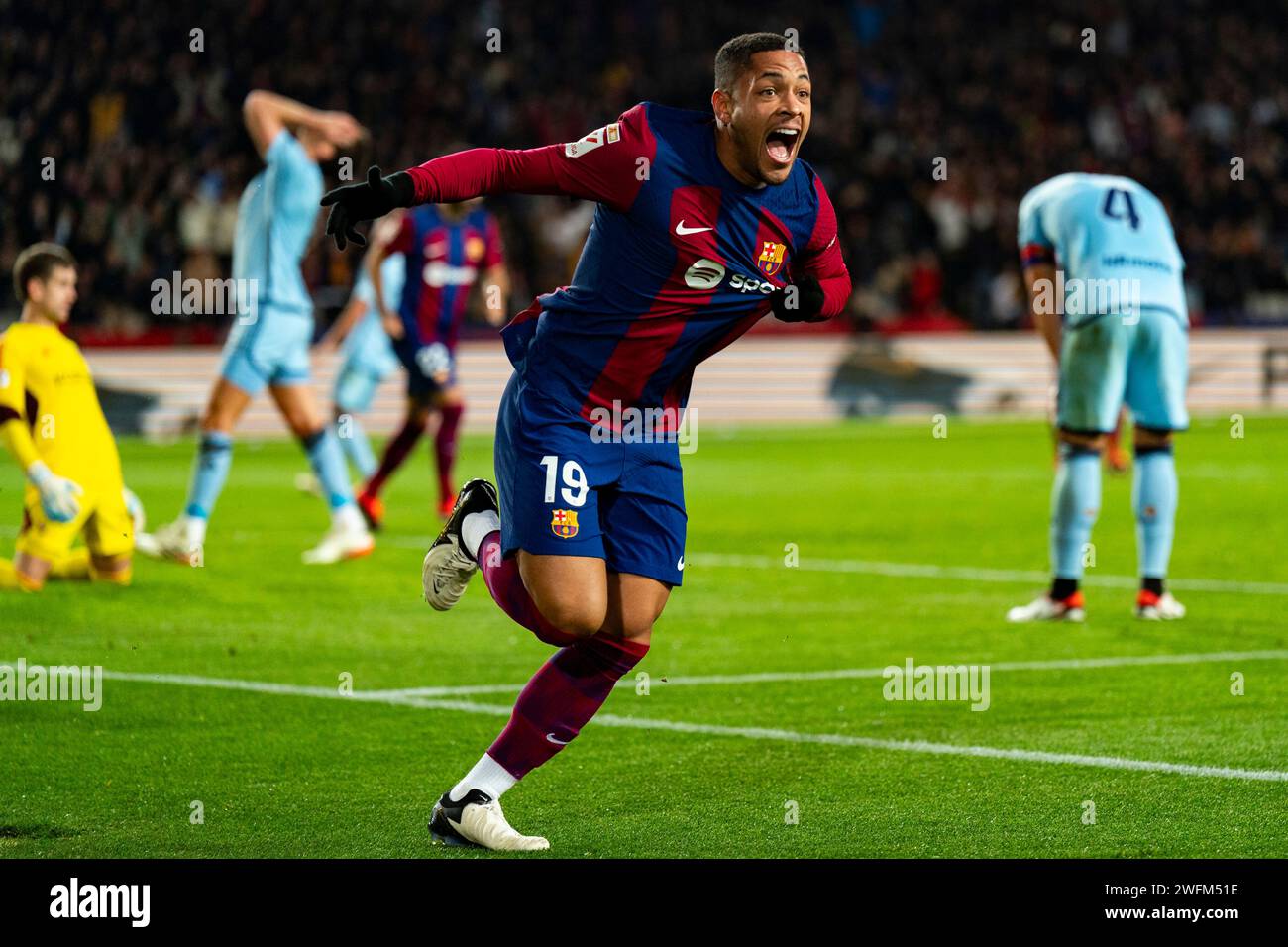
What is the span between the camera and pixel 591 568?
542 cm

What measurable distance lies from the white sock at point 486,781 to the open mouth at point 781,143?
173 centimetres

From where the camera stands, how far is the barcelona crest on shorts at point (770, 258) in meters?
5.57

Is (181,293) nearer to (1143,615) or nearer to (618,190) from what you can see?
(1143,615)

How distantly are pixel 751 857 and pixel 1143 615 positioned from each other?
5074 millimetres

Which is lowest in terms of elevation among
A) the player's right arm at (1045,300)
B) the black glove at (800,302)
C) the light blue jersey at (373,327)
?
the black glove at (800,302)

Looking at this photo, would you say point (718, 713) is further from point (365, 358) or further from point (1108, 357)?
point (365, 358)

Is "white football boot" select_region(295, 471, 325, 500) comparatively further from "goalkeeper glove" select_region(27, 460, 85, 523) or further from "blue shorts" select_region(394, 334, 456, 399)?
"goalkeeper glove" select_region(27, 460, 85, 523)

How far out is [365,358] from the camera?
627 inches

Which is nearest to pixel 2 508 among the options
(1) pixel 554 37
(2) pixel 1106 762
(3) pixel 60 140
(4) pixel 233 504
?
(4) pixel 233 504

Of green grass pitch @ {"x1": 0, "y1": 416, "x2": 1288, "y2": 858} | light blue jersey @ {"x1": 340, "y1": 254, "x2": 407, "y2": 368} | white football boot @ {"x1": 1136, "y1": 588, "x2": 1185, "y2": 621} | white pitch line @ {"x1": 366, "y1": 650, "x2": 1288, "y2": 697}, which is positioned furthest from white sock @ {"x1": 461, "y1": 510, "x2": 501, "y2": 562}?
light blue jersey @ {"x1": 340, "y1": 254, "x2": 407, "y2": 368}

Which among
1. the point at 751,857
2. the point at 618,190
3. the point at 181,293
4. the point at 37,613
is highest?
the point at 181,293

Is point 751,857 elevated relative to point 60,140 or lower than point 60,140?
lower

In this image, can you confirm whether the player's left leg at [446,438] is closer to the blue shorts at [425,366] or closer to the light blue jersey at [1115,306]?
the blue shorts at [425,366]

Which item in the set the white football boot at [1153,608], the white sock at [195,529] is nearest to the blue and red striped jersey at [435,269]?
the white sock at [195,529]
